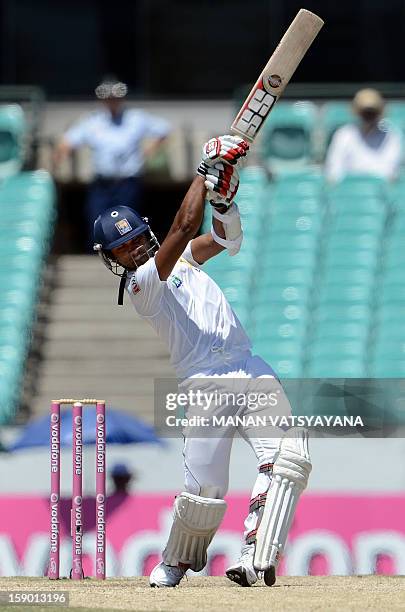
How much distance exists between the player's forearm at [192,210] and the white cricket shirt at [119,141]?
486cm

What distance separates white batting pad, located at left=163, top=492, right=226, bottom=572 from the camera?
6082 mm

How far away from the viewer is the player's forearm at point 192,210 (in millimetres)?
5906

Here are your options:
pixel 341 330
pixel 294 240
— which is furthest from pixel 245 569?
pixel 294 240

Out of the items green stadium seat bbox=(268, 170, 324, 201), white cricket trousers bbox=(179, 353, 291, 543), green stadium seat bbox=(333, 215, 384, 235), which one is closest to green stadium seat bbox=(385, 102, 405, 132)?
green stadium seat bbox=(268, 170, 324, 201)

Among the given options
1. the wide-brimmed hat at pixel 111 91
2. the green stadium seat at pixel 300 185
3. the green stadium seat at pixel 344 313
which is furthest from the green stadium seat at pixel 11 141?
the green stadium seat at pixel 344 313

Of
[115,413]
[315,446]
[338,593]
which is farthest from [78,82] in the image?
[338,593]

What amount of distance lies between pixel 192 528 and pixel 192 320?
81 cm

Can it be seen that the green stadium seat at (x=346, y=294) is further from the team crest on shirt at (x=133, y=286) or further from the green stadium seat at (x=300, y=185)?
the team crest on shirt at (x=133, y=286)

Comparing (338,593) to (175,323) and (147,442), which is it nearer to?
(175,323)

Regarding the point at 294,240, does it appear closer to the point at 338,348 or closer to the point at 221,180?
the point at 338,348

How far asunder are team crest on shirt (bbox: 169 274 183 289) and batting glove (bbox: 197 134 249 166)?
573mm

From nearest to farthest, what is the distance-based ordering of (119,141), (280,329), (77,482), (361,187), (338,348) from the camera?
(77,482), (338,348), (280,329), (361,187), (119,141)

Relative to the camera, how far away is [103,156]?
1077cm

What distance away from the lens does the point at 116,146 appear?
10.8m
